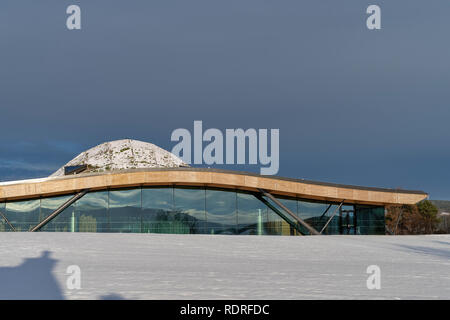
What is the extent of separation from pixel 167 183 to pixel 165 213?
1487 mm

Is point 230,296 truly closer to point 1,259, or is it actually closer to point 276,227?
point 1,259

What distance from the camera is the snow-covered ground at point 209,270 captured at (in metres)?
7.01

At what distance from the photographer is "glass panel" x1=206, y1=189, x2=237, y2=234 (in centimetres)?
2186

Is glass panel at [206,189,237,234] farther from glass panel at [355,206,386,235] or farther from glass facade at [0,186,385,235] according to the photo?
glass panel at [355,206,386,235]

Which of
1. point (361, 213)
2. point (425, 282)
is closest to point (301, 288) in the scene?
point (425, 282)

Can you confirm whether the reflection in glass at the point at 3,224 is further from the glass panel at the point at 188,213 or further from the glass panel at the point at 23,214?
the glass panel at the point at 188,213

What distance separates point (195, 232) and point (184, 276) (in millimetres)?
13392

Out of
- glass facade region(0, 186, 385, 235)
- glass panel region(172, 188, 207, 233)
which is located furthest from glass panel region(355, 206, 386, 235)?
glass panel region(172, 188, 207, 233)

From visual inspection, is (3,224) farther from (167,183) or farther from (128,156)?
(128,156)

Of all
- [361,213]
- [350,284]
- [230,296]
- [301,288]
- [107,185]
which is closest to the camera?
[230,296]

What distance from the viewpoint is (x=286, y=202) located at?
22719mm

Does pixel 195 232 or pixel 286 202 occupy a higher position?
pixel 286 202

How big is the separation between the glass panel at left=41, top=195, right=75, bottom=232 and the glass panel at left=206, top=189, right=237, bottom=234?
6.76 m

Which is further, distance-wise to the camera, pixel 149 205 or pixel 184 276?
pixel 149 205
